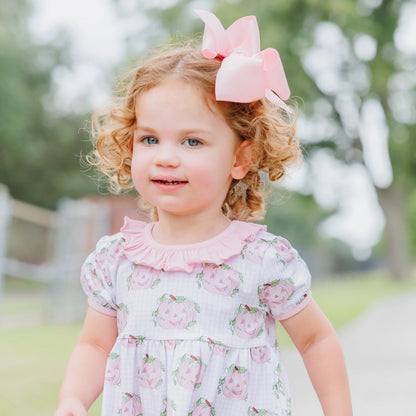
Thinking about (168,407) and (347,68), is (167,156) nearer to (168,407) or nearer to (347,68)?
(168,407)

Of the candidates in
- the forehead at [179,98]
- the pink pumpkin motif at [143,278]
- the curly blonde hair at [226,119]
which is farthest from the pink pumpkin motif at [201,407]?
the forehead at [179,98]

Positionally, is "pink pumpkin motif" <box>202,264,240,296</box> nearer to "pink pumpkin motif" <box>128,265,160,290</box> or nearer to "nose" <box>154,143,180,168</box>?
"pink pumpkin motif" <box>128,265,160,290</box>

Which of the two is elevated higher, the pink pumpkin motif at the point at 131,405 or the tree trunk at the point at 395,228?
the tree trunk at the point at 395,228

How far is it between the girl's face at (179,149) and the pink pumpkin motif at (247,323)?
0.97 feet

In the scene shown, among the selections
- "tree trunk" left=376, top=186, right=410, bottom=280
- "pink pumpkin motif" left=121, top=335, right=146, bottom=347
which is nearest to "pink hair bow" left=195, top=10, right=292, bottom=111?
"pink pumpkin motif" left=121, top=335, right=146, bottom=347

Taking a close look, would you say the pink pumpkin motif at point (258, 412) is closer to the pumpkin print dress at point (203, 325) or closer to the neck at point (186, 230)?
the pumpkin print dress at point (203, 325)

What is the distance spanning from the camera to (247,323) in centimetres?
185

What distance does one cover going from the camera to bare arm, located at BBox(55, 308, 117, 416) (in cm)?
191

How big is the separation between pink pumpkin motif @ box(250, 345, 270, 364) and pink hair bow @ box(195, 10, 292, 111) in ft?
2.11

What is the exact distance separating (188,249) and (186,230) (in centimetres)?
7

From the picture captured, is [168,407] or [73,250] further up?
[73,250]

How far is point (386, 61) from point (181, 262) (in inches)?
560

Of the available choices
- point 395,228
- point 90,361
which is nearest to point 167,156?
point 90,361

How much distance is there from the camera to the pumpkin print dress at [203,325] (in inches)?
70.1
